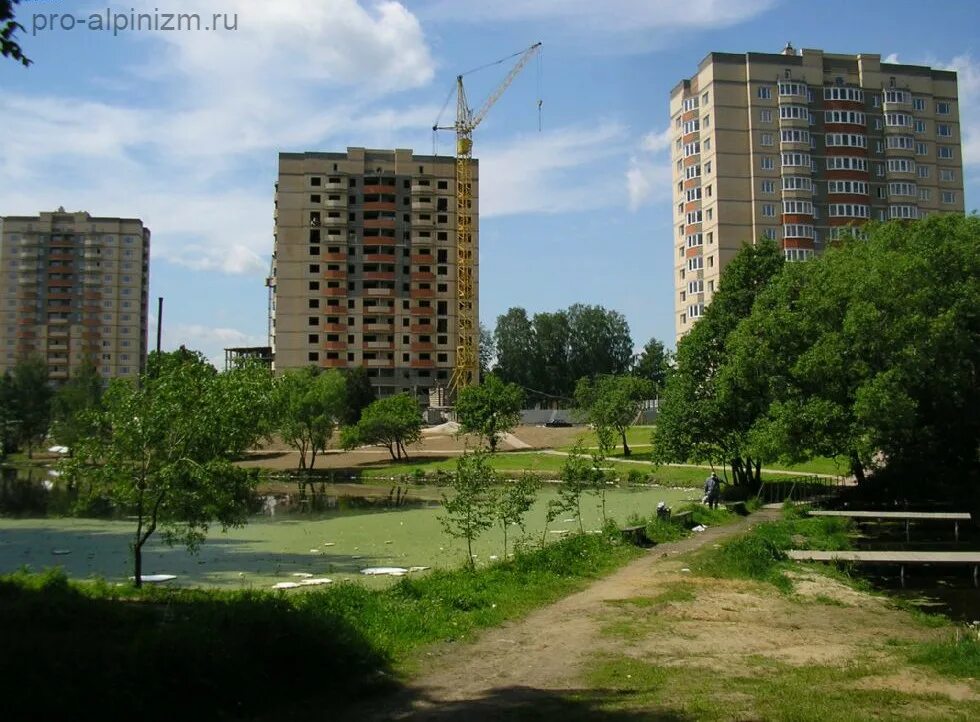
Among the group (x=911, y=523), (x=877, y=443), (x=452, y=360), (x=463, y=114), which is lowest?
(x=911, y=523)

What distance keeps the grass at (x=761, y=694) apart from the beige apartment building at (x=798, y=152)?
80.4 meters

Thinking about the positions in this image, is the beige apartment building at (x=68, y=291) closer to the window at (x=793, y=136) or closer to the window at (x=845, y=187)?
the window at (x=793, y=136)

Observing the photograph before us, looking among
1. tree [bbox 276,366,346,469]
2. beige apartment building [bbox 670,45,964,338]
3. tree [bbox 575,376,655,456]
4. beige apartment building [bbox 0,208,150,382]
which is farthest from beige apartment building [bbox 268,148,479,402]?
beige apartment building [bbox 0,208,150,382]

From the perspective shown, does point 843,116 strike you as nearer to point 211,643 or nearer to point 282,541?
point 282,541

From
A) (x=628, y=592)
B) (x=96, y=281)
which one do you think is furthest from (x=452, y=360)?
(x=628, y=592)

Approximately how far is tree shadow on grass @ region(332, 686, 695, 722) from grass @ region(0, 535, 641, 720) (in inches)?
20.1

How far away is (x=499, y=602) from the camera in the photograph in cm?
1438

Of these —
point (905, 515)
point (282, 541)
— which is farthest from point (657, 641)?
point (905, 515)

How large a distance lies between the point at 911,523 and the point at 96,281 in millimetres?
145801

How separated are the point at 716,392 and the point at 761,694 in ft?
98.4


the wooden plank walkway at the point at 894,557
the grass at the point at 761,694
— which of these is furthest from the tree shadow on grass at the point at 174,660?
the wooden plank walkway at the point at 894,557

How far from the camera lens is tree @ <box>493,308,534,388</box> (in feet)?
470

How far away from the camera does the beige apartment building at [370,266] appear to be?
114 metres

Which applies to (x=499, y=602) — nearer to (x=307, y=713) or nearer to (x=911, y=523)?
(x=307, y=713)
